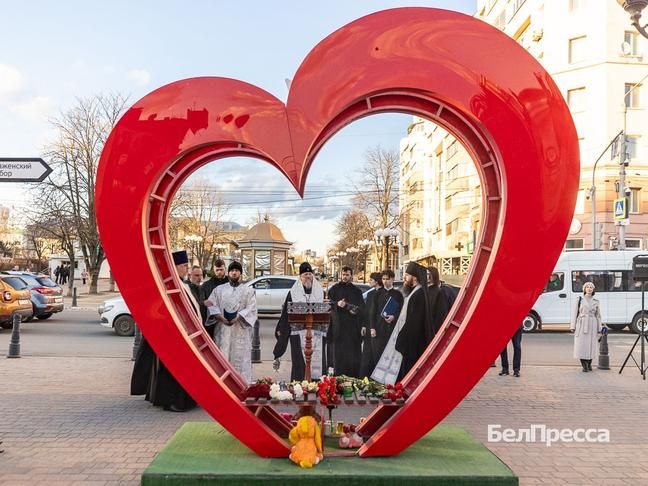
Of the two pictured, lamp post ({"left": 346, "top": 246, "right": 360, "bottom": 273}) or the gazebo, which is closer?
the gazebo

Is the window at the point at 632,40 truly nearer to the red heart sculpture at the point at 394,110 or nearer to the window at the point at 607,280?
the window at the point at 607,280

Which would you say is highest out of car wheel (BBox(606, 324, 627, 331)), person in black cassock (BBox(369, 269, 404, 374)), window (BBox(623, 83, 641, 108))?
window (BBox(623, 83, 641, 108))

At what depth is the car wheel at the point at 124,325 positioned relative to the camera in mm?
15751

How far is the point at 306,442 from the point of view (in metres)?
4.73

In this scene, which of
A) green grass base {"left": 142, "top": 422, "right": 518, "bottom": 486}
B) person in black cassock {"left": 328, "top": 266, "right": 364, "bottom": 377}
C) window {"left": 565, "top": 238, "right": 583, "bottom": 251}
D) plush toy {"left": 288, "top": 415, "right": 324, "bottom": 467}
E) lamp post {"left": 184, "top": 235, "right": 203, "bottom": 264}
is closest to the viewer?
green grass base {"left": 142, "top": 422, "right": 518, "bottom": 486}

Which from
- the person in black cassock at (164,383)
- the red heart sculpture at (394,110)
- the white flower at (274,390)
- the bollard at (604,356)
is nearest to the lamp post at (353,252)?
the bollard at (604,356)

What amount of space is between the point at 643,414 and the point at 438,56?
20.4 feet

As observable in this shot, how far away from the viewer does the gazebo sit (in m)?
23.8

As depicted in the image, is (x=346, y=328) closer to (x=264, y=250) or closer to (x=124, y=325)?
(x=124, y=325)

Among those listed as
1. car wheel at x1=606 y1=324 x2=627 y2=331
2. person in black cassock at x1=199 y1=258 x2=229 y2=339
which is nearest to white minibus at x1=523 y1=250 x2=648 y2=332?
car wheel at x1=606 y1=324 x2=627 y2=331

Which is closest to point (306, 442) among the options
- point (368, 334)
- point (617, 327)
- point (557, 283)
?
point (368, 334)

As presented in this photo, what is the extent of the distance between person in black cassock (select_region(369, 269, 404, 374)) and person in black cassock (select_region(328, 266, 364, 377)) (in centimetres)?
30

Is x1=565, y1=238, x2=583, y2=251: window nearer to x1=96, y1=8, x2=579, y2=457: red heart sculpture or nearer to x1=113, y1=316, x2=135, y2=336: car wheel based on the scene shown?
x1=113, y1=316, x2=135, y2=336: car wheel

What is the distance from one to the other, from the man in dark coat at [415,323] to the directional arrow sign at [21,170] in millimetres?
4293
